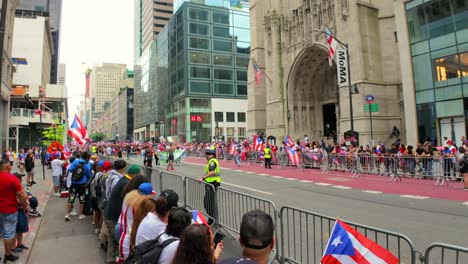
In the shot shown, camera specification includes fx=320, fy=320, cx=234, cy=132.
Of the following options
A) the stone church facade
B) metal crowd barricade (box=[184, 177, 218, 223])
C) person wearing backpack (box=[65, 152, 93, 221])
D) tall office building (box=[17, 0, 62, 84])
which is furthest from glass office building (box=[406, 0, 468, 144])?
tall office building (box=[17, 0, 62, 84])

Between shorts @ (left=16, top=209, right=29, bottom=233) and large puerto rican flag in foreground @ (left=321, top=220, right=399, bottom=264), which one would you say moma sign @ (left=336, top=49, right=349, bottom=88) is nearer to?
shorts @ (left=16, top=209, right=29, bottom=233)

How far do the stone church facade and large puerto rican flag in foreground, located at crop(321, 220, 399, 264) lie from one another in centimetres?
2491

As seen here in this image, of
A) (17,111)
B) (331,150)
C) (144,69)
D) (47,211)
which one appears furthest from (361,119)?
(144,69)

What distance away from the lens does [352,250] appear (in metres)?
3.13

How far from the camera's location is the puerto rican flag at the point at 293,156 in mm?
21695

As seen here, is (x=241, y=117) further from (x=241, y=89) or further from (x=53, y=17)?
(x=53, y=17)

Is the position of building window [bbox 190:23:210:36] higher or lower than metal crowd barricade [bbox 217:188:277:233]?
higher

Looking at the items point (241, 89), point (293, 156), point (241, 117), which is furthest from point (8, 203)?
point (241, 89)

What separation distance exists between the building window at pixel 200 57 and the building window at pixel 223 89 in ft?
17.1

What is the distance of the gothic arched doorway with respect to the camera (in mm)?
36531

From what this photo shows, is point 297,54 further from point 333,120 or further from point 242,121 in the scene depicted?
point 242,121

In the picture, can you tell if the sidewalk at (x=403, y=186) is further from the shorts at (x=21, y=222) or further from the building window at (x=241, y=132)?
the building window at (x=241, y=132)

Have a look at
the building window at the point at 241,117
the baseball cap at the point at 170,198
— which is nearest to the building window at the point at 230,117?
the building window at the point at 241,117

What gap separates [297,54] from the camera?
35.5 meters
